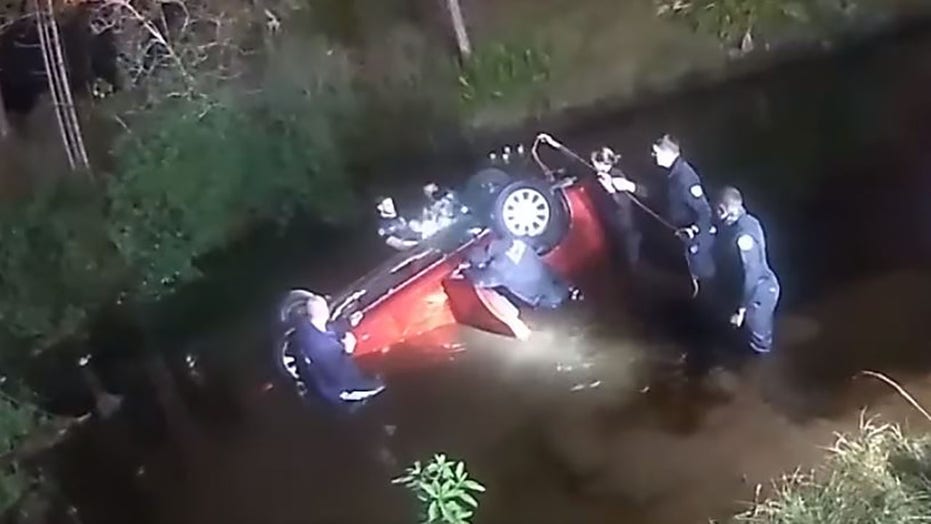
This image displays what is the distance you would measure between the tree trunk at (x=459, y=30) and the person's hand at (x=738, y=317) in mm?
1170

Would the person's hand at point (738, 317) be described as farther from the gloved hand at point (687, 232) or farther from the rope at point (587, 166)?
the gloved hand at point (687, 232)

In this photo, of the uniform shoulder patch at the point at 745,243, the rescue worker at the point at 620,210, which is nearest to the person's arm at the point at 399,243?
the rescue worker at the point at 620,210

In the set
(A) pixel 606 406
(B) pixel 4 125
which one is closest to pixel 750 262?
(A) pixel 606 406

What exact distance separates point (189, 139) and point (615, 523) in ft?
4.94

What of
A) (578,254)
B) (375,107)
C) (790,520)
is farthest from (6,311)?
(790,520)

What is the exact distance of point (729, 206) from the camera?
9.59ft

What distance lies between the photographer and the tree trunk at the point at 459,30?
3650mm

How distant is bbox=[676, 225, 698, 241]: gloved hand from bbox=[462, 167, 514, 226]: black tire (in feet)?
1.30

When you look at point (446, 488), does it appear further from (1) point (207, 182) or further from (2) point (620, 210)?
(1) point (207, 182)

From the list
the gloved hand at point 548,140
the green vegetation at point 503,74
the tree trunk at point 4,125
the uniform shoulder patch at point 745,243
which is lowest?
the uniform shoulder patch at point 745,243

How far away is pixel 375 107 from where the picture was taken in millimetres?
3551

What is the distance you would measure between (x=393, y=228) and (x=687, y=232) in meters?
0.65

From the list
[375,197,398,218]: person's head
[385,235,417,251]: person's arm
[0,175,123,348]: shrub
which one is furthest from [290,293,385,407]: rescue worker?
[0,175,123,348]: shrub

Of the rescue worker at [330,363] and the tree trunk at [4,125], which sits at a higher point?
the tree trunk at [4,125]
